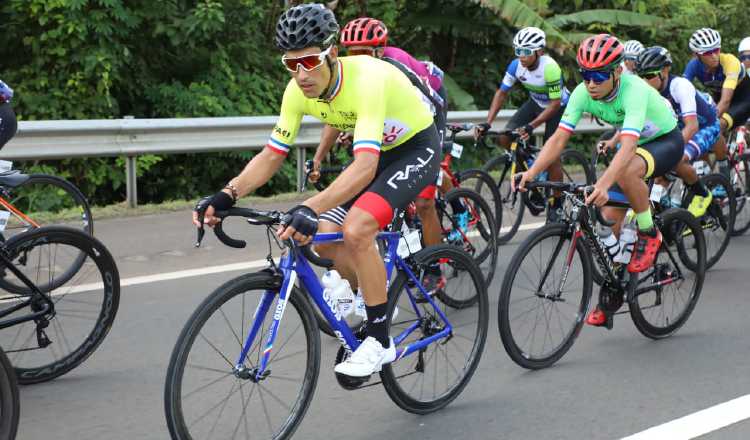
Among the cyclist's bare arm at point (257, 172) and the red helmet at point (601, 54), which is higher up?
the red helmet at point (601, 54)

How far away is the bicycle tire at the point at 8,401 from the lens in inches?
156

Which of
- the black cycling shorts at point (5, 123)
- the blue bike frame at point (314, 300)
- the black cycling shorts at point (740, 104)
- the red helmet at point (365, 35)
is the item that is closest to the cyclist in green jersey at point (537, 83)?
the black cycling shorts at point (740, 104)

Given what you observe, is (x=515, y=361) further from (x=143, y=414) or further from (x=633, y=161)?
(x=143, y=414)

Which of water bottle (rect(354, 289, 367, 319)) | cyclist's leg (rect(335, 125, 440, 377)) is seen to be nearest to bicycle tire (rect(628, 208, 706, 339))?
cyclist's leg (rect(335, 125, 440, 377))

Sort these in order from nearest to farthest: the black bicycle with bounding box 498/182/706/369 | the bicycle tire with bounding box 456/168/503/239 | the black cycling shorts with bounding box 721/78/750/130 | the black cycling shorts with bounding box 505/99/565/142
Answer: the black bicycle with bounding box 498/182/706/369 < the bicycle tire with bounding box 456/168/503/239 < the black cycling shorts with bounding box 505/99/565/142 < the black cycling shorts with bounding box 721/78/750/130

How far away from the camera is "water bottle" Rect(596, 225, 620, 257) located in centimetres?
639

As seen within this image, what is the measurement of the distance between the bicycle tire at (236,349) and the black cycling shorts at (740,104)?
307 inches

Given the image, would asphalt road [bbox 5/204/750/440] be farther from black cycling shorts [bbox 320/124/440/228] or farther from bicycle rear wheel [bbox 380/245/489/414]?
black cycling shorts [bbox 320/124/440/228]

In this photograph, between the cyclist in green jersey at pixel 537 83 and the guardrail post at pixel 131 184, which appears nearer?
the cyclist in green jersey at pixel 537 83

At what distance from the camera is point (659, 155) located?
6.98 metres

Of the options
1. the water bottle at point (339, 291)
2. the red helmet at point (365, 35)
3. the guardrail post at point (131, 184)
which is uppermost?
the red helmet at point (365, 35)

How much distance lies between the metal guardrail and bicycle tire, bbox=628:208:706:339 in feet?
19.1

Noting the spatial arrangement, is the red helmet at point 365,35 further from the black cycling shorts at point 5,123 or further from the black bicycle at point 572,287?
the black cycling shorts at point 5,123

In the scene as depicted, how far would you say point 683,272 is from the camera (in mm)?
7008
